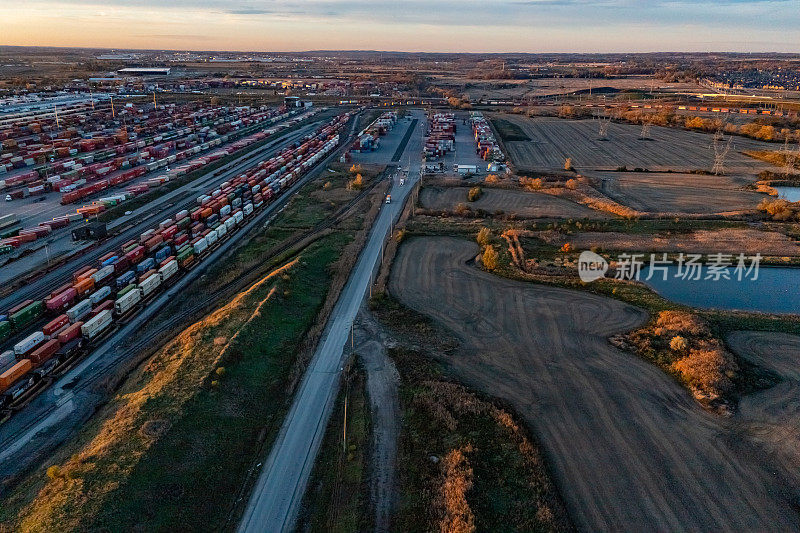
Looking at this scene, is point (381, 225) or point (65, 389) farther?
point (381, 225)

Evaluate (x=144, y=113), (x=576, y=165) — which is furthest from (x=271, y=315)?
(x=144, y=113)

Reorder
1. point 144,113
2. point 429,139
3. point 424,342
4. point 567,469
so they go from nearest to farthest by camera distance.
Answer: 1. point 567,469
2. point 424,342
3. point 429,139
4. point 144,113

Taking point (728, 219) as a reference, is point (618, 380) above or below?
below

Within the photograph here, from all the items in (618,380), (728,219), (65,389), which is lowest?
(65,389)

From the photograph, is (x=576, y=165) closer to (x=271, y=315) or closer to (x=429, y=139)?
(x=429, y=139)

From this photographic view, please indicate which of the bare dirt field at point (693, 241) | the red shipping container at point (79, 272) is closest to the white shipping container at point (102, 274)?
the red shipping container at point (79, 272)

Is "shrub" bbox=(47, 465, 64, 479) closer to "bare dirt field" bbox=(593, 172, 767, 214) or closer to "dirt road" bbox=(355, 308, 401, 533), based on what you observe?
"dirt road" bbox=(355, 308, 401, 533)
